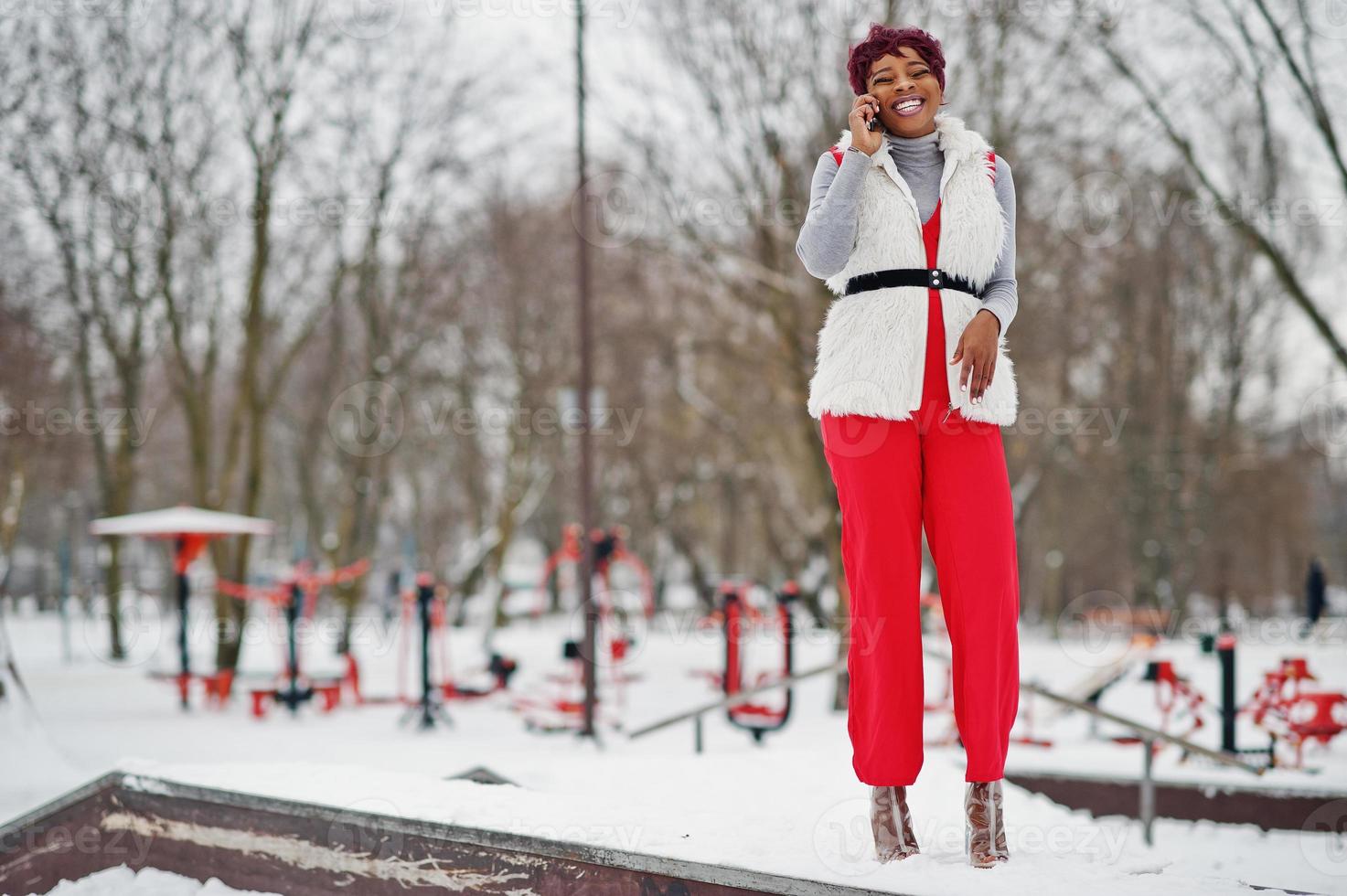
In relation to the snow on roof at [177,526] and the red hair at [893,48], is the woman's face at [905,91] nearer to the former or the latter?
the red hair at [893,48]

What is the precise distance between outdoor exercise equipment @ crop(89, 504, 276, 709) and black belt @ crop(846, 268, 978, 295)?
10.1 metres

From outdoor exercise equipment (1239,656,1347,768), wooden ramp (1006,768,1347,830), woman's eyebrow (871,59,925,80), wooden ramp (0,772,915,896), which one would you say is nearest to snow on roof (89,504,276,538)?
wooden ramp (1006,768,1347,830)

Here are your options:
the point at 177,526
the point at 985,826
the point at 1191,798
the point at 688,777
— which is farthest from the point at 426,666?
the point at 985,826

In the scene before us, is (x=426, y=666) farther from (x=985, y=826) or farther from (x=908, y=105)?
(x=908, y=105)

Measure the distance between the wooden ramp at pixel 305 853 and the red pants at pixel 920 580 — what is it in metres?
0.46

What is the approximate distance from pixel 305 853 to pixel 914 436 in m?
2.04

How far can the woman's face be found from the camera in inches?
110

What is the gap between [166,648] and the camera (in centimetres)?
2036

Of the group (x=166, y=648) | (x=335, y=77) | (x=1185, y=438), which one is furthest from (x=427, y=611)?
(x=1185, y=438)

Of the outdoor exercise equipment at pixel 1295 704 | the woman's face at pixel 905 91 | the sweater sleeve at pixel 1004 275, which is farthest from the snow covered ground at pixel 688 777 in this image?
the woman's face at pixel 905 91

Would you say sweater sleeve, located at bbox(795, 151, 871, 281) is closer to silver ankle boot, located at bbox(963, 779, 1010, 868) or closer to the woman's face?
the woman's face

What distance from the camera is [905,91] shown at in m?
2.79

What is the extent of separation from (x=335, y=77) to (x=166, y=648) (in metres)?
11.4

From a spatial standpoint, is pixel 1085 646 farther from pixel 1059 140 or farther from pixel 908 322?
pixel 908 322
